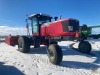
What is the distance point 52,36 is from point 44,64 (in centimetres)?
262

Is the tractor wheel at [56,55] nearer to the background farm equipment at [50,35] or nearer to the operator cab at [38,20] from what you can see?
the background farm equipment at [50,35]

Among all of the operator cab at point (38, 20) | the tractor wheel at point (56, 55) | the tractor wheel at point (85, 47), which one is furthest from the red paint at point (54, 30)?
the tractor wheel at point (85, 47)

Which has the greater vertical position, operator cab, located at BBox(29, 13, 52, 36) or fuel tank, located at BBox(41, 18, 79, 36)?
operator cab, located at BBox(29, 13, 52, 36)

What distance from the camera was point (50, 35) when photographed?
1159cm

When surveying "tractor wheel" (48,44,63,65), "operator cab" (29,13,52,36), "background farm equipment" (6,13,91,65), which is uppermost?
"operator cab" (29,13,52,36)

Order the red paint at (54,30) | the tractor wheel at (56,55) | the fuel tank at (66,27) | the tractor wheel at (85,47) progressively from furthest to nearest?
the tractor wheel at (85,47), the red paint at (54,30), the fuel tank at (66,27), the tractor wheel at (56,55)

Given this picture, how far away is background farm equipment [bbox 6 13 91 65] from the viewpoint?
9542 mm

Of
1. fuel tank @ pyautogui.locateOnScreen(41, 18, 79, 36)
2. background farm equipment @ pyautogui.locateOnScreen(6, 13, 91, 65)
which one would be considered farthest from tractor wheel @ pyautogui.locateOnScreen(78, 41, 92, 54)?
fuel tank @ pyautogui.locateOnScreen(41, 18, 79, 36)

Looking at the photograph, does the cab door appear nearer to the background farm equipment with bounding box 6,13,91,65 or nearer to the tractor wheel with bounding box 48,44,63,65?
the background farm equipment with bounding box 6,13,91,65

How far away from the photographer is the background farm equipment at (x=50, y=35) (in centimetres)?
954

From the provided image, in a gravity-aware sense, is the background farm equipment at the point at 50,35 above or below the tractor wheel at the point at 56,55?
above

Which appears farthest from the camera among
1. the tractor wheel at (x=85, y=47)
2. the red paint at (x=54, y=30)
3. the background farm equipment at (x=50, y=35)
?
the tractor wheel at (x=85, y=47)

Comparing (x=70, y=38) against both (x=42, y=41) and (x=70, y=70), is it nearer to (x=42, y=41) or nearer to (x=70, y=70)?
(x=70, y=70)

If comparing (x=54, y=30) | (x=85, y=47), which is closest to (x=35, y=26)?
(x=54, y=30)
